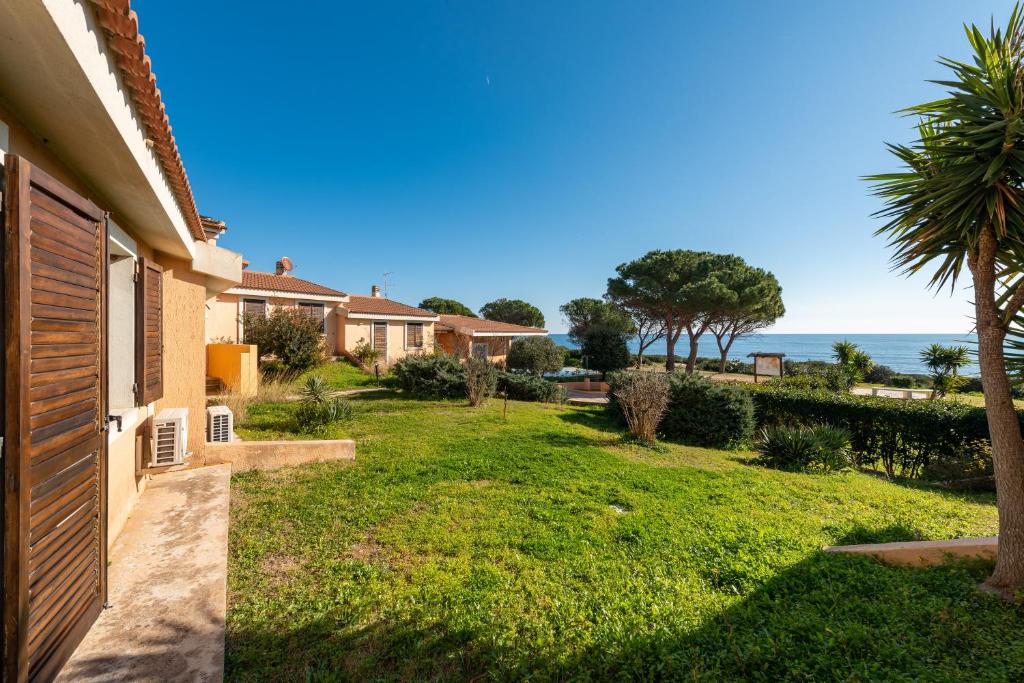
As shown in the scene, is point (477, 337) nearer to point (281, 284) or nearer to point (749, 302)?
point (281, 284)

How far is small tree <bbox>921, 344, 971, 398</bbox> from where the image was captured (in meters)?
22.9

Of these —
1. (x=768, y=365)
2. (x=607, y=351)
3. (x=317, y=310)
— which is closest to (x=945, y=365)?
(x=768, y=365)

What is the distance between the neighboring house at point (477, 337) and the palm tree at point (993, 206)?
953 inches

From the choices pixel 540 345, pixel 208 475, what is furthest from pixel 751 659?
pixel 540 345

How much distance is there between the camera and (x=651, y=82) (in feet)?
40.1

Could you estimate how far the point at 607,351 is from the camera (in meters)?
28.4

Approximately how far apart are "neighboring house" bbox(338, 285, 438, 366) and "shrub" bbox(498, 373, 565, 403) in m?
7.62

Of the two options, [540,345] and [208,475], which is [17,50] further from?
[540,345]

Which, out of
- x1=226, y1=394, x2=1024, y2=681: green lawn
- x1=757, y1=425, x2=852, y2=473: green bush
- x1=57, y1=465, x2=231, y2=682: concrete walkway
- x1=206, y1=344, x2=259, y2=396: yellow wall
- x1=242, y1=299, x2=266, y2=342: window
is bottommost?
x1=757, y1=425, x2=852, y2=473: green bush

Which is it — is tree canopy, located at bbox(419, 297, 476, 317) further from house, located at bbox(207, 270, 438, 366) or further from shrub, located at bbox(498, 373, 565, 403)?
shrub, located at bbox(498, 373, 565, 403)

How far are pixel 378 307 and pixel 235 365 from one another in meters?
12.4

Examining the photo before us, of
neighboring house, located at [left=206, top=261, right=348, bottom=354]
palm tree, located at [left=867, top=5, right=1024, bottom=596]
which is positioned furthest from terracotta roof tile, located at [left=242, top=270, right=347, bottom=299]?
palm tree, located at [left=867, top=5, right=1024, bottom=596]

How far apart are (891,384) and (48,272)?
48.6m

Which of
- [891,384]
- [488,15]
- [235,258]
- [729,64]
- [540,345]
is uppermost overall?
[488,15]
